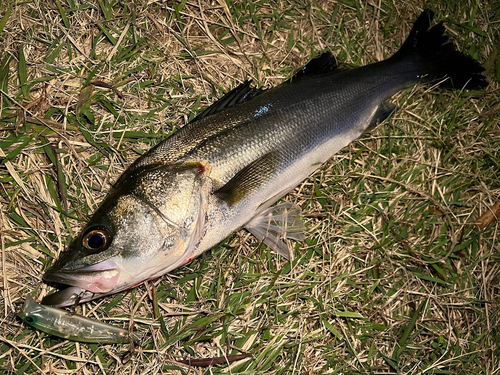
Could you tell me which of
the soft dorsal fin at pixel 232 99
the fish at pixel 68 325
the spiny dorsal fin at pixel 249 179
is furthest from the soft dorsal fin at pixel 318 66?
the fish at pixel 68 325

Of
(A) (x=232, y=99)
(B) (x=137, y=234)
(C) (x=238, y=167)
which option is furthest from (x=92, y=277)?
(A) (x=232, y=99)

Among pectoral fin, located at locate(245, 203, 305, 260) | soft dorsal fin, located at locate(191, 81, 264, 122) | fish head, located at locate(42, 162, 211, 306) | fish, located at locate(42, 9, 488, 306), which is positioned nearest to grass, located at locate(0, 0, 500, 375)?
pectoral fin, located at locate(245, 203, 305, 260)

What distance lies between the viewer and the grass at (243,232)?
312 cm

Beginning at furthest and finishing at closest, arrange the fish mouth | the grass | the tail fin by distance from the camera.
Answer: the tail fin, the grass, the fish mouth

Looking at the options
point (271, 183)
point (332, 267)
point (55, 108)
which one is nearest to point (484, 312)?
point (332, 267)

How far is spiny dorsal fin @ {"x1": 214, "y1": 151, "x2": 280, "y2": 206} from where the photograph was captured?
2.86m

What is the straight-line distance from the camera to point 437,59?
3.70 metres

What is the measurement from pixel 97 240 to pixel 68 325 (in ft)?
2.34

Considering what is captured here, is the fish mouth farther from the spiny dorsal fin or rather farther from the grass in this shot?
the spiny dorsal fin

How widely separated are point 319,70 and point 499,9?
6.49 ft

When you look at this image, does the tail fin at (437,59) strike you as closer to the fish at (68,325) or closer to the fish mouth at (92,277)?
the fish mouth at (92,277)

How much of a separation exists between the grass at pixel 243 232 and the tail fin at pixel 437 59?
0.41 feet

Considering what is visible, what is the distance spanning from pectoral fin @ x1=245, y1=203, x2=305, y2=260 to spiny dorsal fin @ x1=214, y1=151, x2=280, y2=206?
0.36m

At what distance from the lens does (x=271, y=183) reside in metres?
3.04
